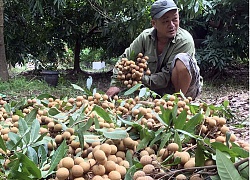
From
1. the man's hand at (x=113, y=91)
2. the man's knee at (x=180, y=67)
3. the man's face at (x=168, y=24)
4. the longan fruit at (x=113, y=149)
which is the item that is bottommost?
the man's hand at (x=113, y=91)

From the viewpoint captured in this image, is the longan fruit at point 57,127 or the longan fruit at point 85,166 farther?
the longan fruit at point 57,127

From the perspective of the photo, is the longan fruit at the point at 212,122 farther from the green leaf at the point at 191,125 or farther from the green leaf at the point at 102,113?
the green leaf at the point at 102,113

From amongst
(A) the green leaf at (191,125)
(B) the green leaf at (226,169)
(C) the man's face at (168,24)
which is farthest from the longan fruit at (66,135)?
(C) the man's face at (168,24)

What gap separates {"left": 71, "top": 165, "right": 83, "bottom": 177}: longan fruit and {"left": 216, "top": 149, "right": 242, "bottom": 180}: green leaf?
0.70ft

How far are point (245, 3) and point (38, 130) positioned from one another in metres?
4.04

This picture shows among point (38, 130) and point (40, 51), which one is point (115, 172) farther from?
point (40, 51)

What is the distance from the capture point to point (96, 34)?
588 centimetres

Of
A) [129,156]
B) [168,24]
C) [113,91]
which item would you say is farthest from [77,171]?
[168,24]

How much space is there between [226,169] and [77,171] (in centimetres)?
23

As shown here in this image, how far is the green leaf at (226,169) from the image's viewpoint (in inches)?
17.9

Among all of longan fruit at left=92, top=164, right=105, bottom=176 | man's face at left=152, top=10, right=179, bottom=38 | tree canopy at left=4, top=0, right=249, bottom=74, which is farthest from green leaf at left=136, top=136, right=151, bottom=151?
tree canopy at left=4, top=0, right=249, bottom=74

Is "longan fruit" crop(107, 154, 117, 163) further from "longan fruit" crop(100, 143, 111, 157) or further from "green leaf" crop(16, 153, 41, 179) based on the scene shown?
"green leaf" crop(16, 153, 41, 179)

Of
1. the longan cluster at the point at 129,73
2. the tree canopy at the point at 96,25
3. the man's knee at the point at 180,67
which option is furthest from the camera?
the tree canopy at the point at 96,25

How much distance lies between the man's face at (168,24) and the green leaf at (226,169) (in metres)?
1.36
